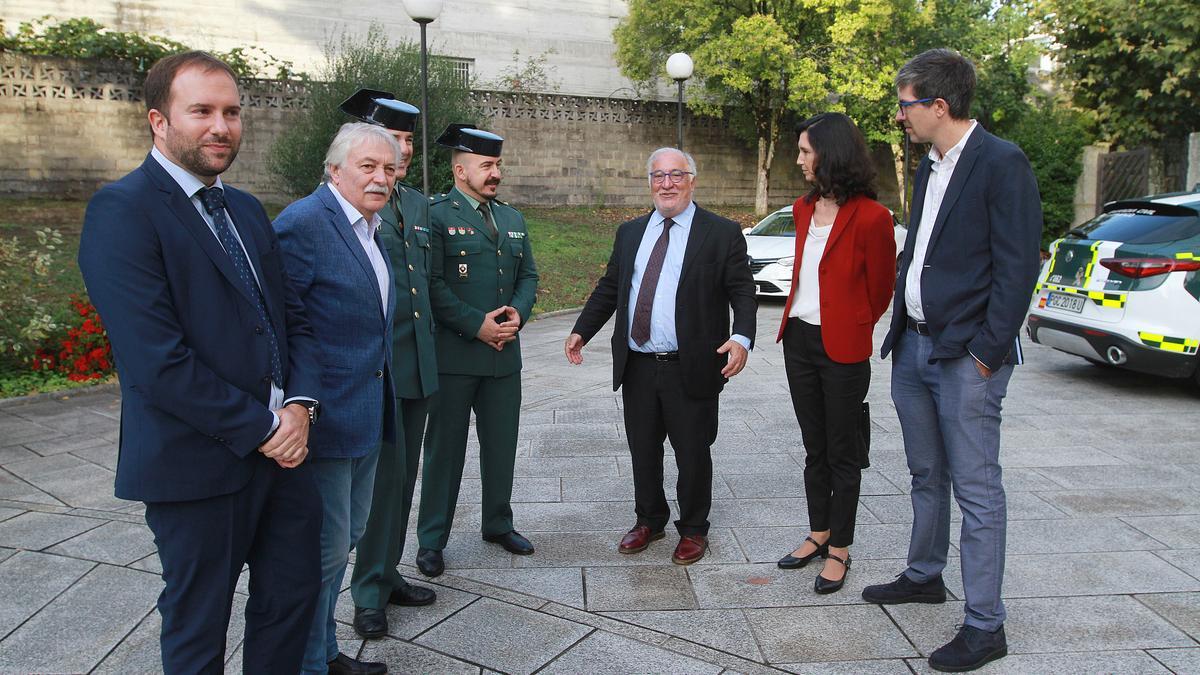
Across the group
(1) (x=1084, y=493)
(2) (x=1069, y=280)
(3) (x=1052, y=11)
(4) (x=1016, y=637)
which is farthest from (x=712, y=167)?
(4) (x=1016, y=637)

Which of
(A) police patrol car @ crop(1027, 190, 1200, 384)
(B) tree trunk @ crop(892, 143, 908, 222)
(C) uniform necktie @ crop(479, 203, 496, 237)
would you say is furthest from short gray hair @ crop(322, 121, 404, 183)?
(B) tree trunk @ crop(892, 143, 908, 222)

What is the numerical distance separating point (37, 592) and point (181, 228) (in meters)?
2.42

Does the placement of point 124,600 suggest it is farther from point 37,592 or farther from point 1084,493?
point 1084,493

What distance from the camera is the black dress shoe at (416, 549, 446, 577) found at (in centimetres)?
408

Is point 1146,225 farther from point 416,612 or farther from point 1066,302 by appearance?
point 416,612

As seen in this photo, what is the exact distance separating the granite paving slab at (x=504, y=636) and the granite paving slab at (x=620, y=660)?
6cm

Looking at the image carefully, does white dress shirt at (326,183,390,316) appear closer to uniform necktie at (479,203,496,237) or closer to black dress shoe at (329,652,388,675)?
uniform necktie at (479,203,496,237)

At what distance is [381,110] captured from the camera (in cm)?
361

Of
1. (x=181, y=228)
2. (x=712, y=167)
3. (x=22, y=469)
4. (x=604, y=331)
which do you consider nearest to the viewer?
(x=181, y=228)

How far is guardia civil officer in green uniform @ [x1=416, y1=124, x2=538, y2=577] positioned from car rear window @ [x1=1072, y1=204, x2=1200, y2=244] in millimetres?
5599

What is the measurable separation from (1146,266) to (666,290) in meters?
4.90

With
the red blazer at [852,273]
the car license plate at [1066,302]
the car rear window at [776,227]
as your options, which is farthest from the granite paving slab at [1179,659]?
the car rear window at [776,227]

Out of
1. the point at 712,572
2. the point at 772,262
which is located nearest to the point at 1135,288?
the point at 712,572

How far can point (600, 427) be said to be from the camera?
22.4ft
